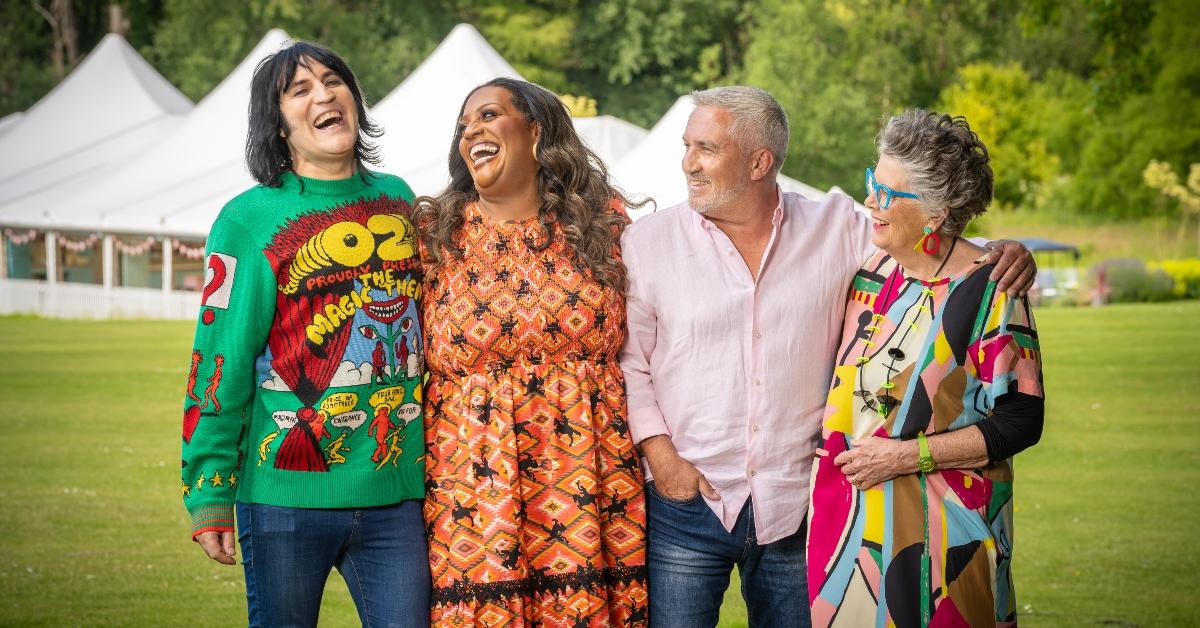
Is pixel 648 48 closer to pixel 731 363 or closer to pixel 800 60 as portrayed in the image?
pixel 800 60

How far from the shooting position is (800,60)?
124 feet

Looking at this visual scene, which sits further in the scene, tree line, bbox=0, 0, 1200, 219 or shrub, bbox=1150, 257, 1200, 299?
tree line, bbox=0, 0, 1200, 219

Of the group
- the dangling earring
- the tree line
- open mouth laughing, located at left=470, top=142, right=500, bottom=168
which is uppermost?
the tree line

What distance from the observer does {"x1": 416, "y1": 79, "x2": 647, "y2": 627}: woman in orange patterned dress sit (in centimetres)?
358

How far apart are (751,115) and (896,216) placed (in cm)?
55

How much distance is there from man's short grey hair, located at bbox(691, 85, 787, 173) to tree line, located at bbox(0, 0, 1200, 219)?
33.4 meters

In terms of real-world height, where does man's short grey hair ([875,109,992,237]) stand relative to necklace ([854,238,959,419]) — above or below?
above

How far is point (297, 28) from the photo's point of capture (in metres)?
43.6

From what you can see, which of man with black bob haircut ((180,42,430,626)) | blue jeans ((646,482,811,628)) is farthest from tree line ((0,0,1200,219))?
man with black bob haircut ((180,42,430,626))

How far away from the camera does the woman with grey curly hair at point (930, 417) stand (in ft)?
11.0

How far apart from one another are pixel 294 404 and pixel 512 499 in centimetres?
65

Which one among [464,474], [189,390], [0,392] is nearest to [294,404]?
[189,390]

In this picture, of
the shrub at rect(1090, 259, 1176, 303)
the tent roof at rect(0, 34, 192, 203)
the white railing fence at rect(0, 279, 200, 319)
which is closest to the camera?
the white railing fence at rect(0, 279, 200, 319)

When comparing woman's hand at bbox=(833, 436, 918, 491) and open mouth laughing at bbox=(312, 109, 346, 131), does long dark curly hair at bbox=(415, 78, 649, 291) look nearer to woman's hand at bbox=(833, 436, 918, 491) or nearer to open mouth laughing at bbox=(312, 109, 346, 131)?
open mouth laughing at bbox=(312, 109, 346, 131)
